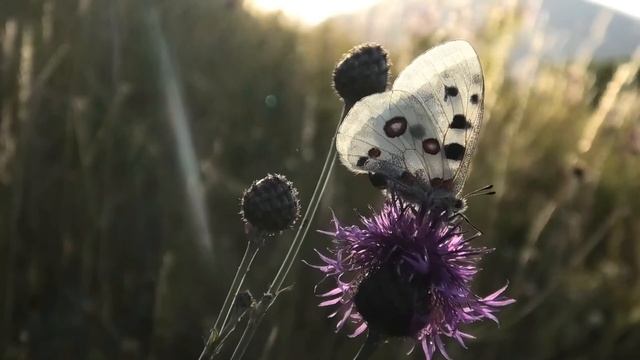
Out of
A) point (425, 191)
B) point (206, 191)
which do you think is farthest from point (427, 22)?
point (425, 191)

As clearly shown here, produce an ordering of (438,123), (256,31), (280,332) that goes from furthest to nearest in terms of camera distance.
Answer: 1. (256,31)
2. (280,332)
3. (438,123)

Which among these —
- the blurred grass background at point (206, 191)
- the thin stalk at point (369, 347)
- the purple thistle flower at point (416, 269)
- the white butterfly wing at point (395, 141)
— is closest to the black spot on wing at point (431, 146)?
the white butterfly wing at point (395, 141)

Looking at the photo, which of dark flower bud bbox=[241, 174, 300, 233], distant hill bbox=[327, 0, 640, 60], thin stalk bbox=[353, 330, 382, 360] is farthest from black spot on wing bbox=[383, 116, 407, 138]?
distant hill bbox=[327, 0, 640, 60]

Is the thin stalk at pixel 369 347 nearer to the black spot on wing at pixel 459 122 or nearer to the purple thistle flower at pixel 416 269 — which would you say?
the purple thistle flower at pixel 416 269

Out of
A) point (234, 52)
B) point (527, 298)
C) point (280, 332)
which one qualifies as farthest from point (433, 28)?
point (280, 332)

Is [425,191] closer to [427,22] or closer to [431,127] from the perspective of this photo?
[431,127]

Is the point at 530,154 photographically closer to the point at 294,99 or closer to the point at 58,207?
the point at 294,99

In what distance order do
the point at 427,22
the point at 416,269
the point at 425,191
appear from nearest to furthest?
the point at 416,269
the point at 425,191
the point at 427,22
